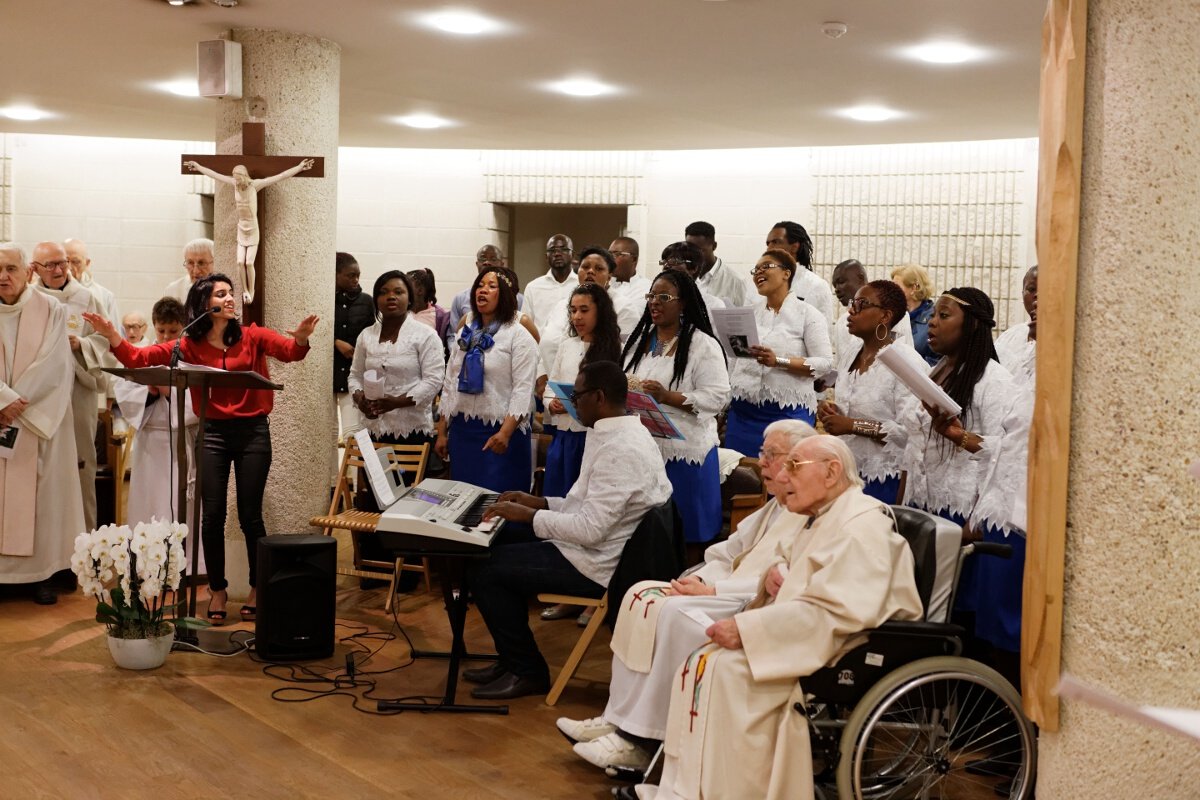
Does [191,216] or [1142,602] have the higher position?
[191,216]

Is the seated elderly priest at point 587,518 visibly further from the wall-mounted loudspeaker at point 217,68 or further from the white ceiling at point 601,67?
the wall-mounted loudspeaker at point 217,68

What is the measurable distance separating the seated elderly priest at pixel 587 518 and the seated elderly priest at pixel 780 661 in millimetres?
1077

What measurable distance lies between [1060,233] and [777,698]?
143cm

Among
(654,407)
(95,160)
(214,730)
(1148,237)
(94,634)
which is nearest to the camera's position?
(1148,237)

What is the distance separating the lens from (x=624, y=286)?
7.79 metres

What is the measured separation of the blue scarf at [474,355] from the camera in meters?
6.55

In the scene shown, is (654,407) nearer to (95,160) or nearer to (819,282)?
(819,282)

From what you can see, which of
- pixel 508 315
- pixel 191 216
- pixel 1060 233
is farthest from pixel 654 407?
pixel 191 216

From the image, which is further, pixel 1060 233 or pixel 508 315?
pixel 508 315

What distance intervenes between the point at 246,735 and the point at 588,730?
123cm

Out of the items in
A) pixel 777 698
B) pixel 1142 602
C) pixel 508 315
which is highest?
pixel 508 315

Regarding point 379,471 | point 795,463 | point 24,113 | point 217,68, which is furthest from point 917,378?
point 24,113

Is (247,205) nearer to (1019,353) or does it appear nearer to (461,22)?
(461,22)

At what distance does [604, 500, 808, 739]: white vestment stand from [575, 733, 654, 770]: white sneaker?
7 cm
